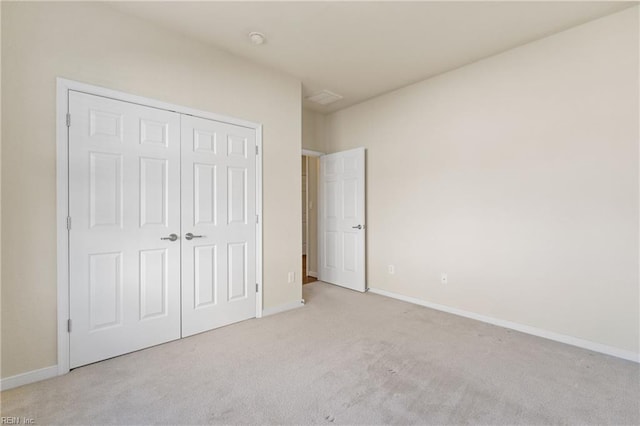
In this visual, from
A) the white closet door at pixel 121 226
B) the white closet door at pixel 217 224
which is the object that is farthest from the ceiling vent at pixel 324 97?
the white closet door at pixel 121 226

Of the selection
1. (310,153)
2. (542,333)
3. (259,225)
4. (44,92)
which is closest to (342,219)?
(310,153)

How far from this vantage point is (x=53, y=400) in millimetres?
1801

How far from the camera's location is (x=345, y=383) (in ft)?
6.47

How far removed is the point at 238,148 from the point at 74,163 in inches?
53.4

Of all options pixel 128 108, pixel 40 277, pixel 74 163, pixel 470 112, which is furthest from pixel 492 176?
pixel 40 277

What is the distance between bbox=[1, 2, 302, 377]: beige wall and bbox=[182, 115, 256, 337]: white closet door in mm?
400

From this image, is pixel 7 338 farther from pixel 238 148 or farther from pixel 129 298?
pixel 238 148

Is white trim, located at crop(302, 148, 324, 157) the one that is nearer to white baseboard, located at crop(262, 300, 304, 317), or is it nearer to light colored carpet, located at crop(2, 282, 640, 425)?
white baseboard, located at crop(262, 300, 304, 317)

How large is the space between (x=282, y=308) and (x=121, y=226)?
187cm

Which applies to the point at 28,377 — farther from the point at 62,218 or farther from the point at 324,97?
the point at 324,97

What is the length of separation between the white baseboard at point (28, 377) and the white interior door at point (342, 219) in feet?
10.8

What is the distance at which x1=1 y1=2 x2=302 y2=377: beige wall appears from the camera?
192 cm

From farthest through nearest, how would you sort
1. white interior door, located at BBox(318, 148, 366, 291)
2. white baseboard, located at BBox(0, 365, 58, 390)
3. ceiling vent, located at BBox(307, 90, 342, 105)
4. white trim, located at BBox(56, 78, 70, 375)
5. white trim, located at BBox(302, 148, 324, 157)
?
1. white trim, located at BBox(302, 148, 324, 157)
2. white interior door, located at BBox(318, 148, 366, 291)
3. ceiling vent, located at BBox(307, 90, 342, 105)
4. white trim, located at BBox(56, 78, 70, 375)
5. white baseboard, located at BBox(0, 365, 58, 390)

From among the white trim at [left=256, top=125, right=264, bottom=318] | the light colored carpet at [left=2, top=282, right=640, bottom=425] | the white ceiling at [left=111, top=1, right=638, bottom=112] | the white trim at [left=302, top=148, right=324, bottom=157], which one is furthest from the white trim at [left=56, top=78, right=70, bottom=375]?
the white trim at [left=302, top=148, right=324, bottom=157]
